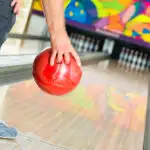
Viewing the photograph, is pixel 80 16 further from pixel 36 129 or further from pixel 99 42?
pixel 36 129

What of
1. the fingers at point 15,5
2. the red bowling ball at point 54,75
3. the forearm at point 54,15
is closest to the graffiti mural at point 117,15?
the red bowling ball at point 54,75

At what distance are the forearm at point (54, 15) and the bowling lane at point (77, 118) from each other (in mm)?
887

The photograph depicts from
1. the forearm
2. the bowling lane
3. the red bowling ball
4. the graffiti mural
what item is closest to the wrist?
the forearm

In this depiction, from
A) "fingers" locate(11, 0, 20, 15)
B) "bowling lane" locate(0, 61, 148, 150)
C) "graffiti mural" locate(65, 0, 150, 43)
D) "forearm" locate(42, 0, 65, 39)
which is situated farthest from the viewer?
"graffiti mural" locate(65, 0, 150, 43)

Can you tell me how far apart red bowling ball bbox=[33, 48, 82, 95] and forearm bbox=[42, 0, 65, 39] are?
161mm

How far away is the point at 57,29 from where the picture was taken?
124 cm

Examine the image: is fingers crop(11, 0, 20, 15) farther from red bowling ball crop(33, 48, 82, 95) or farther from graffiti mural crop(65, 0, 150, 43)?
graffiti mural crop(65, 0, 150, 43)

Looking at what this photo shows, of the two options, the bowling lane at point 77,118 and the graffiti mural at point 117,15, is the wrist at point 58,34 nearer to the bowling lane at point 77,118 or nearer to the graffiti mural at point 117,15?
the bowling lane at point 77,118

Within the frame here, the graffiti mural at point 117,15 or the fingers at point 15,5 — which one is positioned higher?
the fingers at point 15,5

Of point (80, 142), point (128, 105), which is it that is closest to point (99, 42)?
point (128, 105)

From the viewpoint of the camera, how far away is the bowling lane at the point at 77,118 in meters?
2.16

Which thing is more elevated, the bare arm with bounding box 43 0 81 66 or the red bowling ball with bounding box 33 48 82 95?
the bare arm with bounding box 43 0 81 66

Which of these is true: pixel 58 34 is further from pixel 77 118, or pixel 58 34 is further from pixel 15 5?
pixel 77 118

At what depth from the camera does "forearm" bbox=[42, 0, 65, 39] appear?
1203 mm
